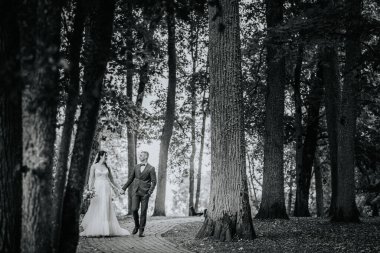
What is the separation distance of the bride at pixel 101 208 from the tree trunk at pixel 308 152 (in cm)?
1102

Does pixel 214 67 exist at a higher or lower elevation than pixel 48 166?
higher

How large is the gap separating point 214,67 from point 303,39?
371 cm

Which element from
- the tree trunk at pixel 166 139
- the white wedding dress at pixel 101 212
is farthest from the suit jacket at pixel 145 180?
the tree trunk at pixel 166 139

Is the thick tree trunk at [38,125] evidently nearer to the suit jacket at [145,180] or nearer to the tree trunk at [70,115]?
the tree trunk at [70,115]

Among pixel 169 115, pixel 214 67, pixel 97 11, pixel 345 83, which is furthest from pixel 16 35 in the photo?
pixel 169 115

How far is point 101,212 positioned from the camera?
9594 millimetres

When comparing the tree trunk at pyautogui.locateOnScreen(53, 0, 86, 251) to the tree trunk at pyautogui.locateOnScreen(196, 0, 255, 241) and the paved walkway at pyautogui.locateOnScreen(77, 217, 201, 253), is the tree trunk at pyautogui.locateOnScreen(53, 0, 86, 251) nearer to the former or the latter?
the paved walkway at pyautogui.locateOnScreen(77, 217, 201, 253)

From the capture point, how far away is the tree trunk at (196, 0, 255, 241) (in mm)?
8734

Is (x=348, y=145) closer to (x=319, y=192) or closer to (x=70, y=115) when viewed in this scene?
(x=70, y=115)

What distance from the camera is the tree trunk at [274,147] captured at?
13.3m

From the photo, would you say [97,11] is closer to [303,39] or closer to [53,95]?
[53,95]

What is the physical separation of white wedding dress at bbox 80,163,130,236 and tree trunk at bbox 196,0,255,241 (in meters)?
2.26

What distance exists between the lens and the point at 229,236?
8.49 meters

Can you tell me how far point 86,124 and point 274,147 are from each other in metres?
9.62
